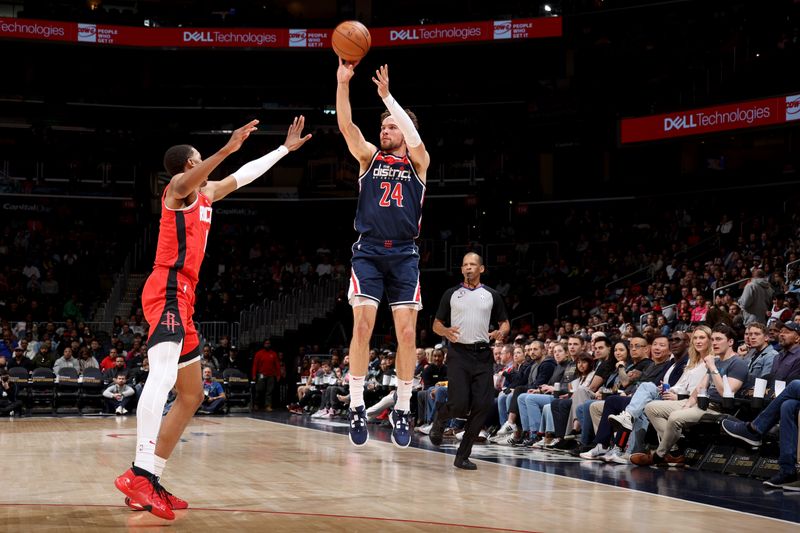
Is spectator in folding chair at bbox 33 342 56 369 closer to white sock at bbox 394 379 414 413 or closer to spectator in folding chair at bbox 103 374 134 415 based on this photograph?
spectator in folding chair at bbox 103 374 134 415

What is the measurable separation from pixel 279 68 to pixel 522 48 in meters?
8.87

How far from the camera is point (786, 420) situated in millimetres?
8172

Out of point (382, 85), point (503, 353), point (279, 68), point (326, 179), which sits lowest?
point (503, 353)

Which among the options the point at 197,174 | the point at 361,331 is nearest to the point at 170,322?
the point at 197,174

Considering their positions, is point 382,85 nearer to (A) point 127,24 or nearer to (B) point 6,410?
(B) point 6,410

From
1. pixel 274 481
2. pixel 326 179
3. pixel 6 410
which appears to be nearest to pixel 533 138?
pixel 326 179

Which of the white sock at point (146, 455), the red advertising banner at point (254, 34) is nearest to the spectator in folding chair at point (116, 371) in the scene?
the red advertising banner at point (254, 34)

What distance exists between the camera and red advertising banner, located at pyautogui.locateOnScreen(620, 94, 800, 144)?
22.0 meters

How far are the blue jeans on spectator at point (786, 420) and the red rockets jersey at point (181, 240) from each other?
A: 5.37 m

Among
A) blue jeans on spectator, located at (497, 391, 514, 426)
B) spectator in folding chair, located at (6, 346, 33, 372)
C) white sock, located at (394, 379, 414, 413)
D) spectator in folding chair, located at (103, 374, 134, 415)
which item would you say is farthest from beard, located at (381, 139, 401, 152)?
spectator in folding chair, located at (6, 346, 33, 372)

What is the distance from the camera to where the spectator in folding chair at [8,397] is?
17969 mm

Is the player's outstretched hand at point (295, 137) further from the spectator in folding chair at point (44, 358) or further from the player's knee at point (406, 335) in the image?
the spectator in folding chair at point (44, 358)

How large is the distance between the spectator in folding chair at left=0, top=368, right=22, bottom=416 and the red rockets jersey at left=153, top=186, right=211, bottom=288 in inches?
531

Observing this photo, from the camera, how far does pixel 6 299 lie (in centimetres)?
2498
